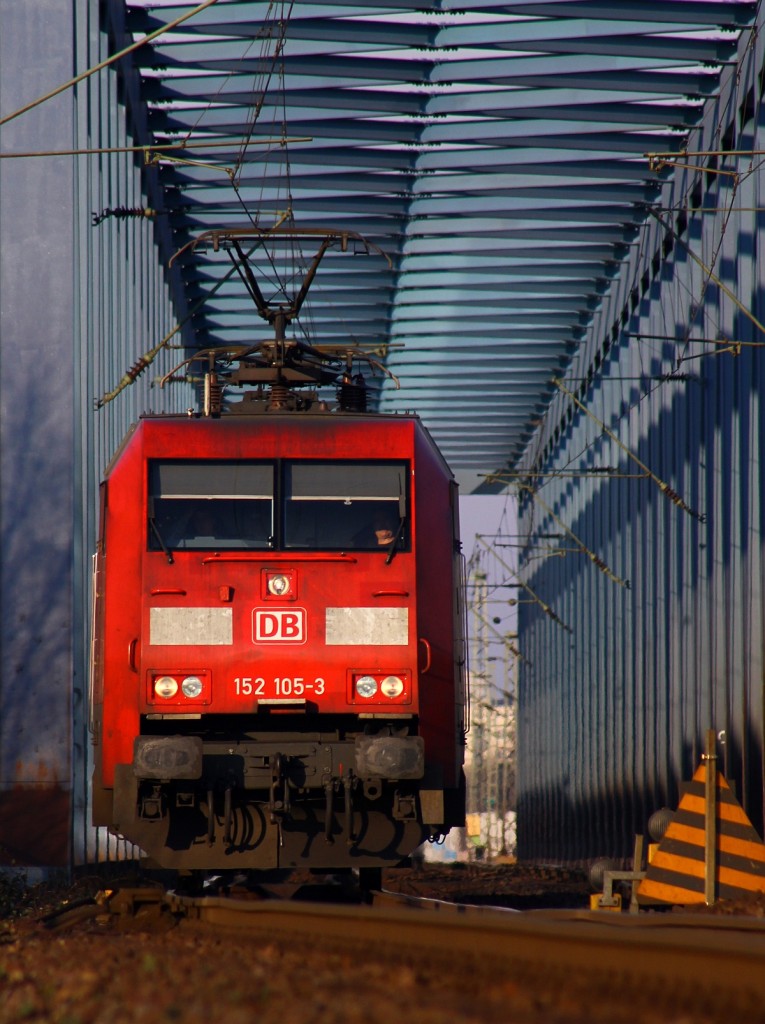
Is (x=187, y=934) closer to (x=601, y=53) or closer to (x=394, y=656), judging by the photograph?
(x=394, y=656)

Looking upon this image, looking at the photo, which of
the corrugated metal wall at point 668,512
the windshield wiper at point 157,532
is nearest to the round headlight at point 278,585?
the windshield wiper at point 157,532

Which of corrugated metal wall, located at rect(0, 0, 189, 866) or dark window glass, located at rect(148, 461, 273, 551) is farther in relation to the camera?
corrugated metal wall, located at rect(0, 0, 189, 866)

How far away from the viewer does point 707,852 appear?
10.9 meters

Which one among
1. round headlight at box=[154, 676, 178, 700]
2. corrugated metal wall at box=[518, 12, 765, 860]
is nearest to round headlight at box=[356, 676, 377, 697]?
round headlight at box=[154, 676, 178, 700]

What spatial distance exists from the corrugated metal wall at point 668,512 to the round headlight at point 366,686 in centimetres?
554

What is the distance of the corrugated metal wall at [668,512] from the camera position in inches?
853

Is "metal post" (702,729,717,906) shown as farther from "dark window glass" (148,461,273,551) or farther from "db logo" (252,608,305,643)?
"dark window glass" (148,461,273,551)

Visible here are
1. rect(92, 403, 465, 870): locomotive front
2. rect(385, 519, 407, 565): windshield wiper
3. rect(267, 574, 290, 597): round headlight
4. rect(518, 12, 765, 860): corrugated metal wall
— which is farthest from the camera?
rect(518, 12, 765, 860): corrugated metal wall

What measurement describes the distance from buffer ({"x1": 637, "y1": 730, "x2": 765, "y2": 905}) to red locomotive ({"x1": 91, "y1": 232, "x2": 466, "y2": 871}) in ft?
5.30

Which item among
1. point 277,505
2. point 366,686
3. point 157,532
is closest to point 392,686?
point 366,686

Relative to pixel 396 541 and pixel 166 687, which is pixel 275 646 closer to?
pixel 166 687

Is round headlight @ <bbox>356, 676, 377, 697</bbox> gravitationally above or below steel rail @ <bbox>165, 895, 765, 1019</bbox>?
above

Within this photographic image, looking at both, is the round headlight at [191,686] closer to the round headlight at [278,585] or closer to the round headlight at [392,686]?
the round headlight at [278,585]

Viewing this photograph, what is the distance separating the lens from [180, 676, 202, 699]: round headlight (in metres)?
10.4
